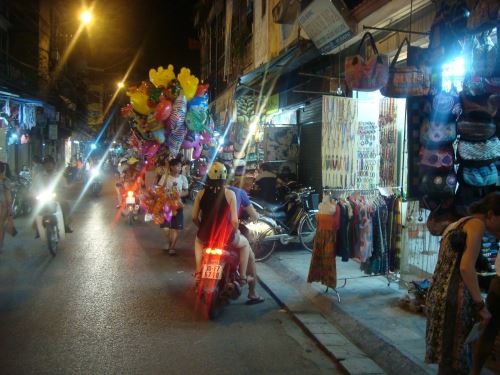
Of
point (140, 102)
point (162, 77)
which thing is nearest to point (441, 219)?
point (162, 77)

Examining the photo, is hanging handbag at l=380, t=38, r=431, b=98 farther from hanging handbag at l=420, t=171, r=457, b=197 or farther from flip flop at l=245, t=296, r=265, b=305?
flip flop at l=245, t=296, r=265, b=305

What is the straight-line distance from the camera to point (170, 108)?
10.2 meters

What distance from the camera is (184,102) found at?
10273mm

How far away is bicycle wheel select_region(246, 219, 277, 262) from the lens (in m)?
9.61

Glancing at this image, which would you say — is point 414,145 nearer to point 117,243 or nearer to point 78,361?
point 78,361

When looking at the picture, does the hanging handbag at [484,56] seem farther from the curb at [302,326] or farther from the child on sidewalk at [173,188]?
the child on sidewalk at [173,188]

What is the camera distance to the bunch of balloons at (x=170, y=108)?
10.2 metres

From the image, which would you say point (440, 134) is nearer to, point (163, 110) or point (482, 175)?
point (482, 175)

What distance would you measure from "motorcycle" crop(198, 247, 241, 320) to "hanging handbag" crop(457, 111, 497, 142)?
3.22m

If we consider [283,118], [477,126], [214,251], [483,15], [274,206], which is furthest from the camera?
[283,118]

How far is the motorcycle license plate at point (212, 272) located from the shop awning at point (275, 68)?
593 centimetres

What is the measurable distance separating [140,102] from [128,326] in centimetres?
605

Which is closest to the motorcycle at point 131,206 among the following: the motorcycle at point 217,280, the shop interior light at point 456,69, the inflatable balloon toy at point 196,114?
the inflatable balloon toy at point 196,114

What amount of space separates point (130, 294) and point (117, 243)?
431 centimetres
